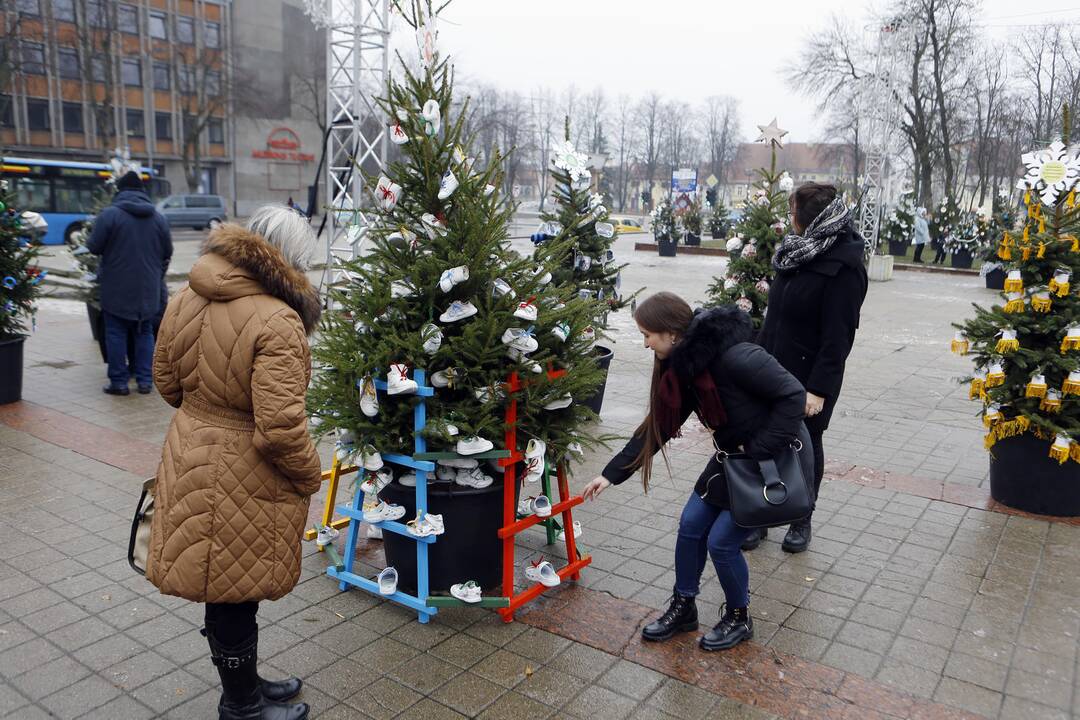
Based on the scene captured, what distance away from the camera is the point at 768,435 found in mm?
3287

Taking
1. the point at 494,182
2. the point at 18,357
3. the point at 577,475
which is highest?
the point at 494,182

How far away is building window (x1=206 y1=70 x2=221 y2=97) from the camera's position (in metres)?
49.3

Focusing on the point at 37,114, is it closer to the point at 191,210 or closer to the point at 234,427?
the point at 191,210

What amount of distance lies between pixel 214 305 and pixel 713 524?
214 cm

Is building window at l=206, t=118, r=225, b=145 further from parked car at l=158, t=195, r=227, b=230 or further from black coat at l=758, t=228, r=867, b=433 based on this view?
black coat at l=758, t=228, r=867, b=433

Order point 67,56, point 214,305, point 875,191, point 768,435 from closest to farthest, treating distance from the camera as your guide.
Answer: point 214,305, point 768,435, point 875,191, point 67,56

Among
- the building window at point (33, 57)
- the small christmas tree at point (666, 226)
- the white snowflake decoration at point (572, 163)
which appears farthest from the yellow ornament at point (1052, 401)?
the building window at point (33, 57)

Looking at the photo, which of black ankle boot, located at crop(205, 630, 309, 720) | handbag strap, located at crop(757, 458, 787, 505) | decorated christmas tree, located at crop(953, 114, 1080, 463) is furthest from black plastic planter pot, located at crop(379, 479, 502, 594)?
decorated christmas tree, located at crop(953, 114, 1080, 463)

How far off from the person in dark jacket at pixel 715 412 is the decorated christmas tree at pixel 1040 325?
2.45 meters

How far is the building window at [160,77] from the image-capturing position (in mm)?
49656

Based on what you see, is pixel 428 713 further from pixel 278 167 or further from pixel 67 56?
pixel 278 167

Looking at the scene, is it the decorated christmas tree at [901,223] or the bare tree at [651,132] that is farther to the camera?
the bare tree at [651,132]

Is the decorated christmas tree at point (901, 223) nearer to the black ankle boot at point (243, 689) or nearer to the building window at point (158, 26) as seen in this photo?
the black ankle boot at point (243, 689)

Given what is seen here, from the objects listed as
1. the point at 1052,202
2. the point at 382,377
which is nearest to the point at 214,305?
the point at 382,377
